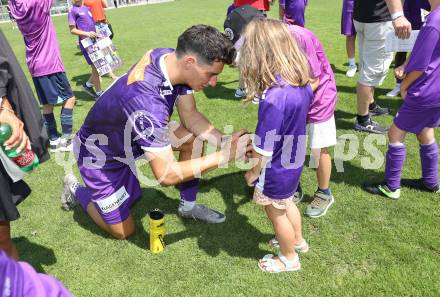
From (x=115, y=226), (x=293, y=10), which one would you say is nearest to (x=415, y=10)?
(x=293, y=10)

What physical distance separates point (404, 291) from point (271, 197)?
117 cm

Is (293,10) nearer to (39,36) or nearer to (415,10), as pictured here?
(415,10)

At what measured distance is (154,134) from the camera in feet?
9.20

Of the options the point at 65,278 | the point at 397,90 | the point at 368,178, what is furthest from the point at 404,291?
the point at 397,90

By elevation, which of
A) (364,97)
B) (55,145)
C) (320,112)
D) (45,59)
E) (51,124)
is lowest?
(55,145)

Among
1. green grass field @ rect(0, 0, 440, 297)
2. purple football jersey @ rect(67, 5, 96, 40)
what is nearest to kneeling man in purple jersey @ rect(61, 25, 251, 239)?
green grass field @ rect(0, 0, 440, 297)

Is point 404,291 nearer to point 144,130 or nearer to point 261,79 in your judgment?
point 261,79

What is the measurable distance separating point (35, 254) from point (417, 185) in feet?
12.0

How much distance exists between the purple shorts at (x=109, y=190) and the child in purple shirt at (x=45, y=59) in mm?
2114

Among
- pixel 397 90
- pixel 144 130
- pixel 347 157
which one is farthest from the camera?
pixel 397 90

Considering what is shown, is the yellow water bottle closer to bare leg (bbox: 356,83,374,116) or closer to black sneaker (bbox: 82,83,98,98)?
bare leg (bbox: 356,83,374,116)

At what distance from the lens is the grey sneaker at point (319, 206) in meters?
3.78

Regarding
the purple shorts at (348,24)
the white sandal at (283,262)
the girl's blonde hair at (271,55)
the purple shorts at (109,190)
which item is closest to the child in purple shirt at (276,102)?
the girl's blonde hair at (271,55)

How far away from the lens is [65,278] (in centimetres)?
326
